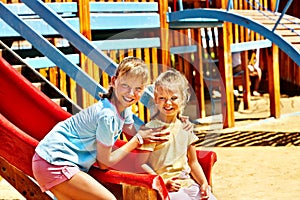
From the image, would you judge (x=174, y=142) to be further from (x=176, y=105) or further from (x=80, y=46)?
(x=80, y=46)

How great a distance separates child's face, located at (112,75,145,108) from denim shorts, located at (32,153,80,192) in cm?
43

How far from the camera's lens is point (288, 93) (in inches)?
579

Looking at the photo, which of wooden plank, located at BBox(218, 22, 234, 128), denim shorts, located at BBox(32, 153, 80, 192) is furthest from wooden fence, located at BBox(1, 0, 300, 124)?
denim shorts, located at BBox(32, 153, 80, 192)

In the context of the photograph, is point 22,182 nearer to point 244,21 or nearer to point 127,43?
point 127,43

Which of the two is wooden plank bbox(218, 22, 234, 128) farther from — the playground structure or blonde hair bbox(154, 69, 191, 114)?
blonde hair bbox(154, 69, 191, 114)

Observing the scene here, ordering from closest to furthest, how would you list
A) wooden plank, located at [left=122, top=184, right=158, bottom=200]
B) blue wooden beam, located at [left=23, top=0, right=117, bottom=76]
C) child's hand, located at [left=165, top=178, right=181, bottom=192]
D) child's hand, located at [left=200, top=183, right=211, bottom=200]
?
wooden plank, located at [left=122, top=184, right=158, bottom=200] < child's hand, located at [left=165, top=178, right=181, bottom=192] < child's hand, located at [left=200, top=183, right=211, bottom=200] < blue wooden beam, located at [left=23, top=0, right=117, bottom=76]

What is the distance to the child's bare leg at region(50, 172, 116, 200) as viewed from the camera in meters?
3.22

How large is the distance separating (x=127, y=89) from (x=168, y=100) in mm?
230

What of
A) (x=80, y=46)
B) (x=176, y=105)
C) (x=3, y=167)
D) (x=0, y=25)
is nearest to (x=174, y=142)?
(x=176, y=105)

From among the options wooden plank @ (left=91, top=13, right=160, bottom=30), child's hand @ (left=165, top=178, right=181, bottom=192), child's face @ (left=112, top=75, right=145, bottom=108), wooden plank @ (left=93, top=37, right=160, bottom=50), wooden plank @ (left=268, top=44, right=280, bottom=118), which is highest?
wooden plank @ (left=91, top=13, right=160, bottom=30)

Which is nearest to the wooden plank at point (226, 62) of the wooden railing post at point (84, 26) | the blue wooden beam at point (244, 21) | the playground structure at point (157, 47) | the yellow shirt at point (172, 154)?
the playground structure at point (157, 47)

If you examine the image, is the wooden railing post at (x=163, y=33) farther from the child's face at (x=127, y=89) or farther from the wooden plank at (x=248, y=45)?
the child's face at (x=127, y=89)

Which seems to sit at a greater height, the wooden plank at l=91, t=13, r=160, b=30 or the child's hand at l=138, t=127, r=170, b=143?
the wooden plank at l=91, t=13, r=160, b=30

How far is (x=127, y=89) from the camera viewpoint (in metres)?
3.21
